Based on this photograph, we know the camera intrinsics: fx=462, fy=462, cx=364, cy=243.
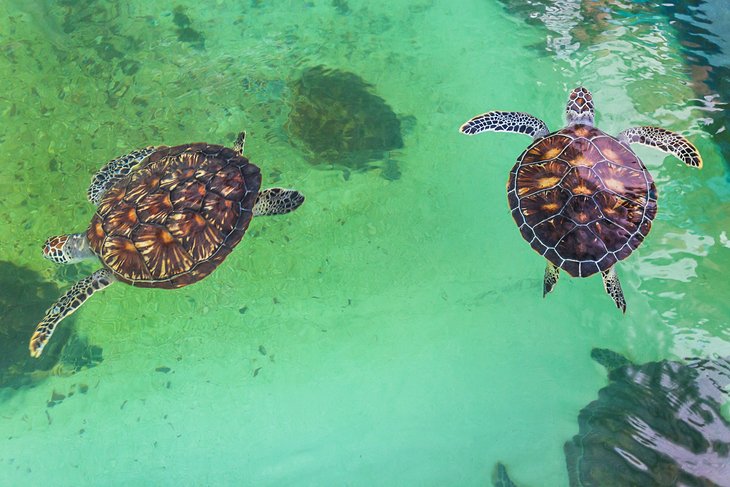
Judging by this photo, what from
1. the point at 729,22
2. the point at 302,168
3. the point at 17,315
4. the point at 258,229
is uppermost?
the point at 729,22

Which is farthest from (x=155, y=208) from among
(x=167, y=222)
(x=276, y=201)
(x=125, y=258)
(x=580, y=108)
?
(x=580, y=108)

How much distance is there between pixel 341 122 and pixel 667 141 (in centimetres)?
274

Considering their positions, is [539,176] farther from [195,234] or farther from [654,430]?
[195,234]

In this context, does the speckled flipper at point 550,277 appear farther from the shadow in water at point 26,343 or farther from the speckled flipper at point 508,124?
the shadow in water at point 26,343

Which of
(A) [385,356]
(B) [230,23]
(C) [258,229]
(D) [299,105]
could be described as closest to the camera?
(A) [385,356]

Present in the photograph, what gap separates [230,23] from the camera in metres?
5.04

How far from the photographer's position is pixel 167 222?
10.1ft

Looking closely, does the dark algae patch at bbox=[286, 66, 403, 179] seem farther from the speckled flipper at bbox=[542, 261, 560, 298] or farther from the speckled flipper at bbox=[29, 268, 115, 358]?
the speckled flipper at bbox=[29, 268, 115, 358]

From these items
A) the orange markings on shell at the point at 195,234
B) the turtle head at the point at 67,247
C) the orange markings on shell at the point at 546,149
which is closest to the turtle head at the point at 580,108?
the orange markings on shell at the point at 546,149

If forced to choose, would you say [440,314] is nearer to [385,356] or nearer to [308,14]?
[385,356]

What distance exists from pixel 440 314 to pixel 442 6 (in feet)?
11.4

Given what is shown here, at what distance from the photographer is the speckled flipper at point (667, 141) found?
3553mm

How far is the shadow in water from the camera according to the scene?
3646mm

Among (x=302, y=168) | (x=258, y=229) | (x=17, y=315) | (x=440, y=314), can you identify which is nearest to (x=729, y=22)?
(x=440, y=314)
